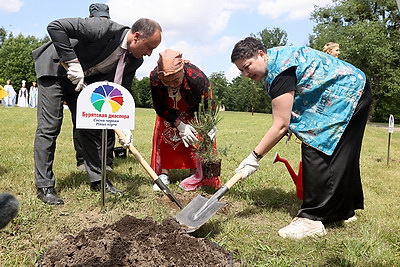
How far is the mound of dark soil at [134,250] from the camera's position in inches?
91.6

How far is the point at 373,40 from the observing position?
3000 centimetres

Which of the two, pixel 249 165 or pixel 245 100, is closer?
pixel 249 165

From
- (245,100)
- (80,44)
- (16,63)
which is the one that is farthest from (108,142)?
(245,100)

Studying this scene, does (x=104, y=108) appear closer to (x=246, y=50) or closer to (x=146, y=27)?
(x=146, y=27)

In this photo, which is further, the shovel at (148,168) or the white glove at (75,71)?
the shovel at (148,168)

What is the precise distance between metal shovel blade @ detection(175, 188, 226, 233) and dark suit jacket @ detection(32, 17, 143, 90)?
1583mm

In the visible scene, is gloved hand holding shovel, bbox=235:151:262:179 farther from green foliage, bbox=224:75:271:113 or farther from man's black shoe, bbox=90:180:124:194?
green foliage, bbox=224:75:271:113

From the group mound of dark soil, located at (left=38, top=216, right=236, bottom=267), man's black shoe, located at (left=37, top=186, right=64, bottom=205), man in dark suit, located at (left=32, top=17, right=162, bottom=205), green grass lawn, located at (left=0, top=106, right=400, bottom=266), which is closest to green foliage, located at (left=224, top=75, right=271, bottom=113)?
green grass lawn, located at (left=0, top=106, right=400, bottom=266)

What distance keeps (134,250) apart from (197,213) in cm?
84

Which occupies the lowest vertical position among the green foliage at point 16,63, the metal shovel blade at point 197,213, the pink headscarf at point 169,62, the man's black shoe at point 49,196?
the green foliage at point 16,63

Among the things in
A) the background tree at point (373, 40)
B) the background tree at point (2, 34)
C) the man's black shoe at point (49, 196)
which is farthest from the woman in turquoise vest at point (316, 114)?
the background tree at point (2, 34)

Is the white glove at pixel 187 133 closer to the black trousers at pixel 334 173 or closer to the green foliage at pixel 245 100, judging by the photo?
the black trousers at pixel 334 173

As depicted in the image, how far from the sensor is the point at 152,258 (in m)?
2.36

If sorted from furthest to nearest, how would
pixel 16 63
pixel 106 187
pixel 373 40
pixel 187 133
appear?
pixel 16 63, pixel 373 40, pixel 187 133, pixel 106 187
